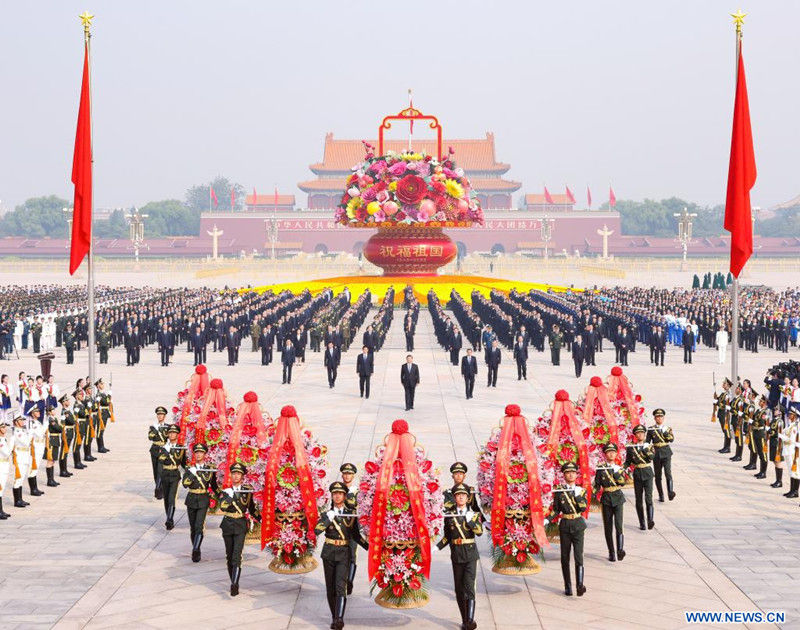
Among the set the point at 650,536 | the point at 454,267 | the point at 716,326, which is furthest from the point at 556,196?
the point at 650,536

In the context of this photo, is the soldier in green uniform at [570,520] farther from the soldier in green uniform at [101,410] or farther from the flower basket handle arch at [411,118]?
the flower basket handle arch at [411,118]

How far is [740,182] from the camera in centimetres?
1798

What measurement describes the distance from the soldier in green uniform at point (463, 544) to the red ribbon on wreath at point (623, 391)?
410 cm

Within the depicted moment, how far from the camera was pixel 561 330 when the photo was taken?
104 feet

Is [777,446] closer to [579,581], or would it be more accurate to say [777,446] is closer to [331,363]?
[579,581]

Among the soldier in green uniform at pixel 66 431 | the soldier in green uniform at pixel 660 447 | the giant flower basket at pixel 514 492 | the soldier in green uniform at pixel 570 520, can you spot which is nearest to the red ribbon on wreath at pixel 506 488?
the giant flower basket at pixel 514 492

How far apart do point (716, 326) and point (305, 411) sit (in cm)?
1771

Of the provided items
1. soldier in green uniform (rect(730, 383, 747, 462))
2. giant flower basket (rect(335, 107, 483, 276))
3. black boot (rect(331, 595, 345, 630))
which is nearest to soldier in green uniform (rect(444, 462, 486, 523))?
black boot (rect(331, 595, 345, 630))

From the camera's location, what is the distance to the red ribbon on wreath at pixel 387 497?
9109mm

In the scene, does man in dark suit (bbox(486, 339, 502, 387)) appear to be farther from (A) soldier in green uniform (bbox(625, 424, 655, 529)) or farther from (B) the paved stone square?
(A) soldier in green uniform (bbox(625, 424, 655, 529))

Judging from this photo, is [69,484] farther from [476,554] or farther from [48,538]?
[476,554]

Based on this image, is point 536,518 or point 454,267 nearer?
point 536,518

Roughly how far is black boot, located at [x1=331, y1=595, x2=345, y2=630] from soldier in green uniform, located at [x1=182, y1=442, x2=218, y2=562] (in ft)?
7.74

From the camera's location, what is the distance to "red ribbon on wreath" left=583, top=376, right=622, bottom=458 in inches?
479
